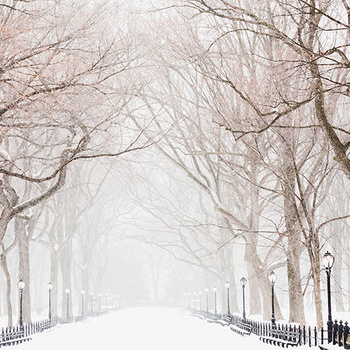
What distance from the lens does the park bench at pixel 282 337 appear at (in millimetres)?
18156

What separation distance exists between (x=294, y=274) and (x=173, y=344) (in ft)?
18.2

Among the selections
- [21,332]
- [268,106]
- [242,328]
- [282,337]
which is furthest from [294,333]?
[21,332]

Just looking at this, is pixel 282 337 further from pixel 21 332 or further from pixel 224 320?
pixel 224 320

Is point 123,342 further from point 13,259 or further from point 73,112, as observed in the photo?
point 13,259

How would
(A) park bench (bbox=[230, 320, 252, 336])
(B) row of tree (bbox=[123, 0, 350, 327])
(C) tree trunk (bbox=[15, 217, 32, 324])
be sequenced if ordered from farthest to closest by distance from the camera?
(C) tree trunk (bbox=[15, 217, 32, 324]) < (A) park bench (bbox=[230, 320, 252, 336]) < (B) row of tree (bbox=[123, 0, 350, 327])

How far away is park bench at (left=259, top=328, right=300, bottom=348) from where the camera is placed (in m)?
18.2

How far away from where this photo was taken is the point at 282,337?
1953 cm

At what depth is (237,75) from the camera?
19.9 metres

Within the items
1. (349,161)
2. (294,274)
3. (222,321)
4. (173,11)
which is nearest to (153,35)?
(173,11)

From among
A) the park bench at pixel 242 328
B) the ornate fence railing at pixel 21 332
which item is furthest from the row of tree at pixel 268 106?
the ornate fence railing at pixel 21 332

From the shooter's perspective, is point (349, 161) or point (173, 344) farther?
point (173, 344)

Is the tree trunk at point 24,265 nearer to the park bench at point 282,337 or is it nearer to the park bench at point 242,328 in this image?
the park bench at point 242,328

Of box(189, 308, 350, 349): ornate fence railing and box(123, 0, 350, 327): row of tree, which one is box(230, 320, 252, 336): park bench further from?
box(123, 0, 350, 327): row of tree

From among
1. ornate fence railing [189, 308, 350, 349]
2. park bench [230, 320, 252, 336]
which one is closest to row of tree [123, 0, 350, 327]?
ornate fence railing [189, 308, 350, 349]
